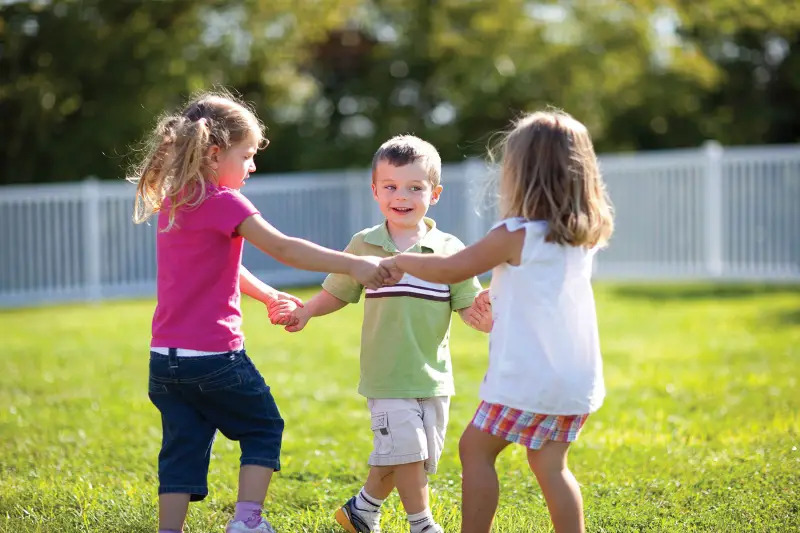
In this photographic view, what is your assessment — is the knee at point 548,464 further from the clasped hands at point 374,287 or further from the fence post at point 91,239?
the fence post at point 91,239

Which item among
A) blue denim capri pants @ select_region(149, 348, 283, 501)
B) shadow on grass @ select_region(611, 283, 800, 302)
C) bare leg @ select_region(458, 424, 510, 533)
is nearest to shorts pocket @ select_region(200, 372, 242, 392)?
blue denim capri pants @ select_region(149, 348, 283, 501)

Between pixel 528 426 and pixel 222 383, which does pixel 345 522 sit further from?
pixel 528 426

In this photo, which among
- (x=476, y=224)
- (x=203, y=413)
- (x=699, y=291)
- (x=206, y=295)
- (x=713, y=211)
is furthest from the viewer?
(x=476, y=224)

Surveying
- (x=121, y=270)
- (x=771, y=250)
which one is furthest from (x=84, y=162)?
(x=771, y=250)

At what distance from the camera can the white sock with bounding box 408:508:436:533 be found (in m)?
3.74

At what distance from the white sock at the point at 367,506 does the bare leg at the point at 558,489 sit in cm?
79

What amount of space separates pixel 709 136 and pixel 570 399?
20366 mm

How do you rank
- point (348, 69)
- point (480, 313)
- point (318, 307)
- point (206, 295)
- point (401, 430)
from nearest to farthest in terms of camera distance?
point (206, 295)
point (401, 430)
point (480, 313)
point (318, 307)
point (348, 69)

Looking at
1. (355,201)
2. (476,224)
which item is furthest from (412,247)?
(355,201)

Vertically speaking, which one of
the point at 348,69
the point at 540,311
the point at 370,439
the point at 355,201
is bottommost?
the point at 370,439

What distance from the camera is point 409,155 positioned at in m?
3.82

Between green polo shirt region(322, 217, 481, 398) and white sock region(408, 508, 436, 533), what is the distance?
42 centimetres

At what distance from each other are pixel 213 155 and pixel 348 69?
59.3ft

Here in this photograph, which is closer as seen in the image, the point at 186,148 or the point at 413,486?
the point at 186,148
